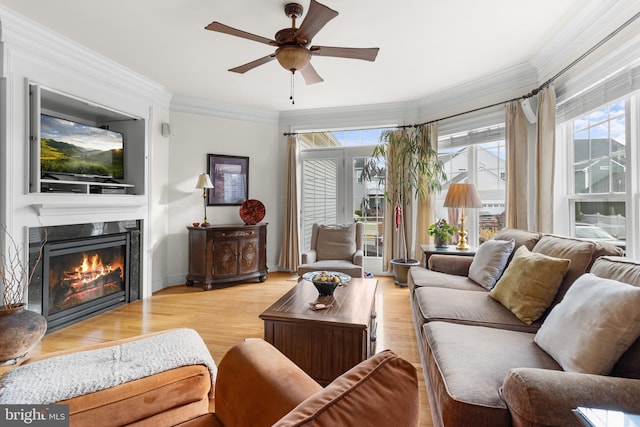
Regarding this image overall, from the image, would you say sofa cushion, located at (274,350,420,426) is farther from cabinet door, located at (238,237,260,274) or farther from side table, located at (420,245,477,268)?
cabinet door, located at (238,237,260,274)

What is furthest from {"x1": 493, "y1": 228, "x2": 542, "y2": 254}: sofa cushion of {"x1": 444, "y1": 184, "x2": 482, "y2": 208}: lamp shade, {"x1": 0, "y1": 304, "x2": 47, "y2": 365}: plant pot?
{"x1": 0, "y1": 304, "x2": 47, "y2": 365}: plant pot

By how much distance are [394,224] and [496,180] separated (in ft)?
4.75

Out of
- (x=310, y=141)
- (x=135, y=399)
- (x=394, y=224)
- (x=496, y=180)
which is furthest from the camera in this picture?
(x=310, y=141)

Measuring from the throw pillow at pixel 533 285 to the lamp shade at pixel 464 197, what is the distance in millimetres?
1522

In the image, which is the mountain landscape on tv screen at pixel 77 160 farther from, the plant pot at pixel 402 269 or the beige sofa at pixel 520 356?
the plant pot at pixel 402 269

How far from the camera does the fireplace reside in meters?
2.78

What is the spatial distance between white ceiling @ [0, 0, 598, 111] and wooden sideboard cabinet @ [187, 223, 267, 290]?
6.23 ft

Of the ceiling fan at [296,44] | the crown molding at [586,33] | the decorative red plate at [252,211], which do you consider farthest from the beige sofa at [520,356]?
the decorative red plate at [252,211]

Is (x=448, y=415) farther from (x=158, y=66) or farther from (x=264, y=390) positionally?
(x=158, y=66)

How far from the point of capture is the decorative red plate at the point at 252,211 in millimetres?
4730

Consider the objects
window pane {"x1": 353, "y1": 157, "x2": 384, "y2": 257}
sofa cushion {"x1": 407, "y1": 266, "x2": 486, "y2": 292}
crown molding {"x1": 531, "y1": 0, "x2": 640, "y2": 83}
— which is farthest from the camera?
window pane {"x1": 353, "y1": 157, "x2": 384, "y2": 257}

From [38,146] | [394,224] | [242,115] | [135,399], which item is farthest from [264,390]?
[242,115]

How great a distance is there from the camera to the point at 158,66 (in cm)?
343

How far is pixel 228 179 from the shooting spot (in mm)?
4820
